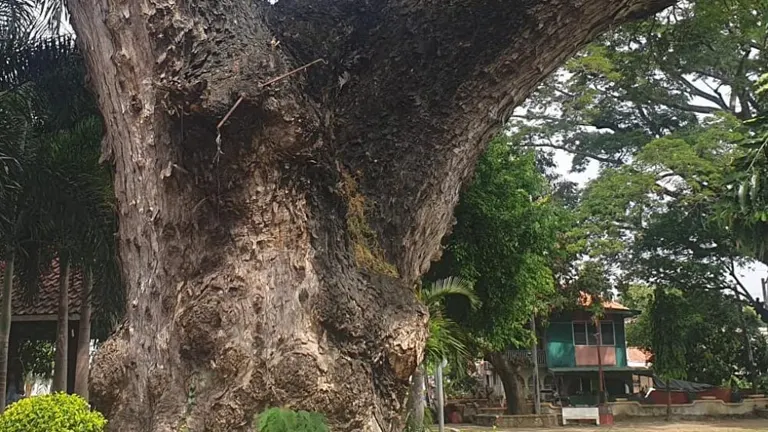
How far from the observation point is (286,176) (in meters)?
3.07

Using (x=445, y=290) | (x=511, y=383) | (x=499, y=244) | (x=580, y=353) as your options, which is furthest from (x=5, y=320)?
→ (x=580, y=353)

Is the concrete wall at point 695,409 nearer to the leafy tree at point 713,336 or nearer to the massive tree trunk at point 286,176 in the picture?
the leafy tree at point 713,336

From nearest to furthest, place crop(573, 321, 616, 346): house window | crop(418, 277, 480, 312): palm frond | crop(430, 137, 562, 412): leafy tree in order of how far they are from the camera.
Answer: crop(418, 277, 480, 312): palm frond < crop(430, 137, 562, 412): leafy tree < crop(573, 321, 616, 346): house window

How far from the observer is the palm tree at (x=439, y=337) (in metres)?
9.30

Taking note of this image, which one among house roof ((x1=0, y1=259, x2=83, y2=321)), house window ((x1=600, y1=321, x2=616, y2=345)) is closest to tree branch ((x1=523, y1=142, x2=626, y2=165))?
house window ((x1=600, y1=321, x2=616, y2=345))

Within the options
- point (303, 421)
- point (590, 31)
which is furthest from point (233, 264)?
point (590, 31)

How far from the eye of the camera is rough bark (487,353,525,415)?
2172 centimetres

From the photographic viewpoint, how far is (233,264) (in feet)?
9.68

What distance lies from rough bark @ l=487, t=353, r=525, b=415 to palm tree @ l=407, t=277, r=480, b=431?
11.2 m

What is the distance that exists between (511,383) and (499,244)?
38.8 feet

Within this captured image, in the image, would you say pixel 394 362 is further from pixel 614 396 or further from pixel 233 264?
pixel 614 396

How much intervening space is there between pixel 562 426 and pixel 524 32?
18462mm

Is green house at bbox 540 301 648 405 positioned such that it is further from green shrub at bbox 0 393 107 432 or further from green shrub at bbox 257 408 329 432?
green shrub at bbox 257 408 329 432

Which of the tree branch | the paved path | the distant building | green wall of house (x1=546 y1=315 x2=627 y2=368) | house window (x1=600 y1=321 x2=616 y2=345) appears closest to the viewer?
the paved path
